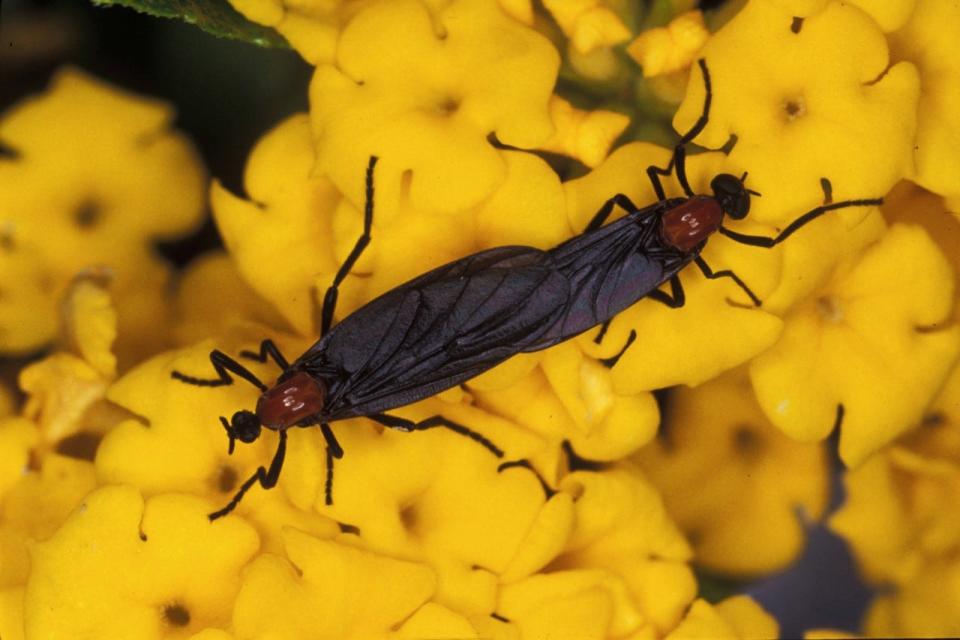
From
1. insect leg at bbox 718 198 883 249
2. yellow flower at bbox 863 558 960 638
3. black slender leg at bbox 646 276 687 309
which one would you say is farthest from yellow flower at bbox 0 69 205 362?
yellow flower at bbox 863 558 960 638

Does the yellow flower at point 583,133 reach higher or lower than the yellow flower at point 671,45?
lower

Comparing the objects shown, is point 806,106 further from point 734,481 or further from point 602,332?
point 734,481

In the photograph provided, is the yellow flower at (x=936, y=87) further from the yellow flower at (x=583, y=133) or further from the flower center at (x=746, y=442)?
the flower center at (x=746, y=442)

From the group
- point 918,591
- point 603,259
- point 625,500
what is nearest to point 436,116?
point 603,259

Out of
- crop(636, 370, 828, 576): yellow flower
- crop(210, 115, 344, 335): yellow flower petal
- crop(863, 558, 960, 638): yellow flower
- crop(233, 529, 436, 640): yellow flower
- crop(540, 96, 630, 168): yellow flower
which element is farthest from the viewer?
crop(636, 370, 828, 576): yellow flower

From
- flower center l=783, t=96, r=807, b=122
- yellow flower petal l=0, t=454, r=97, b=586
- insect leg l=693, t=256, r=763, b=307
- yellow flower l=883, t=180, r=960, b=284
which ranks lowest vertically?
yellow flower petal l=0, t=454, r=97, b=586

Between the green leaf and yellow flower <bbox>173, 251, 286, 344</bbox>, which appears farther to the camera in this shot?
yellow flower <bbox>173, 251, 286, 344</bbox>

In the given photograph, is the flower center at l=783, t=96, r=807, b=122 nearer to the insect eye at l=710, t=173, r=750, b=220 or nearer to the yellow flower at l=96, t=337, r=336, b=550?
the insect eye at l=710, t=173, r=750, b=220

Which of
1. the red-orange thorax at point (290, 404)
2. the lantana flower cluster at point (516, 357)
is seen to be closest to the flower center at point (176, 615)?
the lantana flower cluster at point (516, 357)
